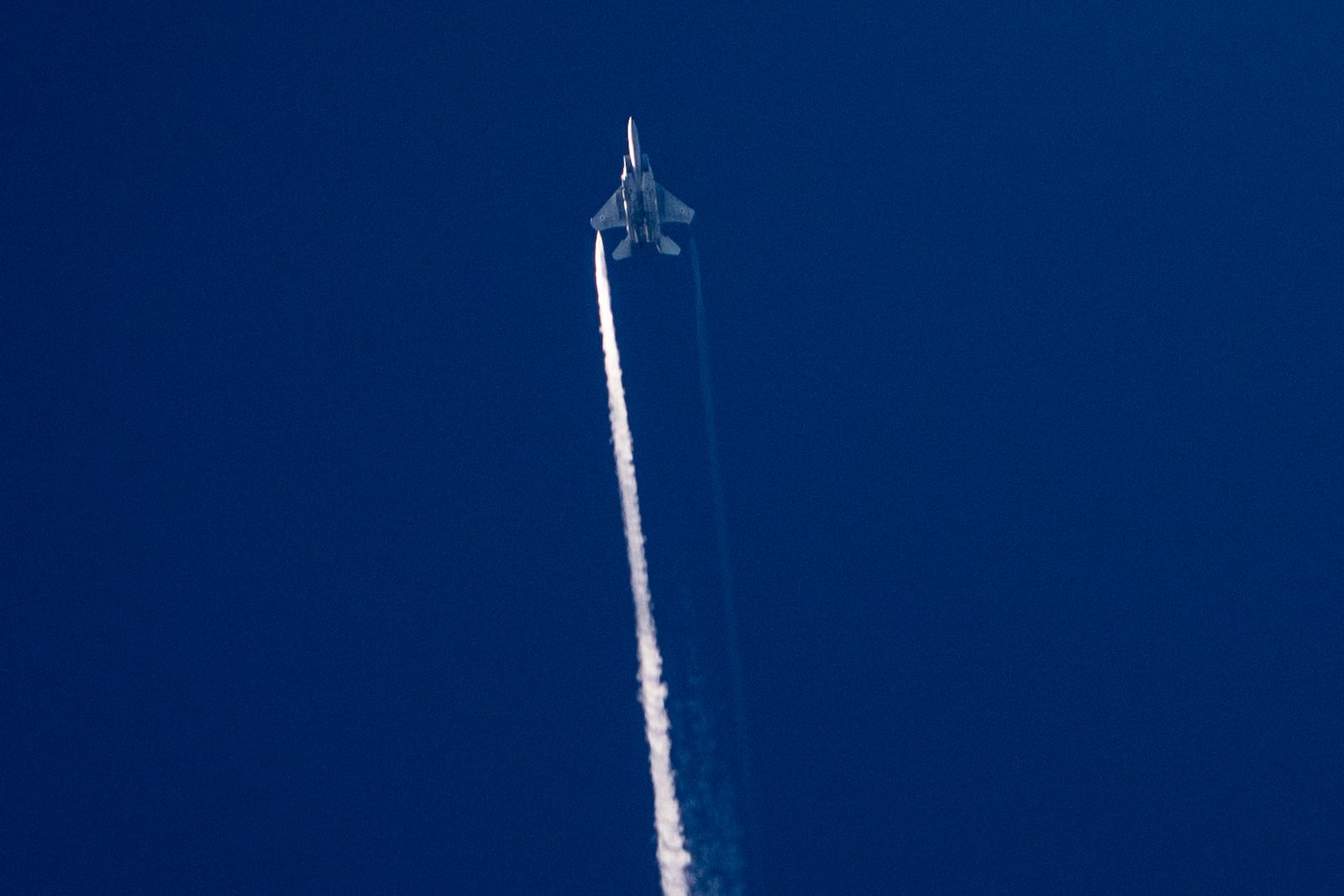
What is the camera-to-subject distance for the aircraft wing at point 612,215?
23.3 metres

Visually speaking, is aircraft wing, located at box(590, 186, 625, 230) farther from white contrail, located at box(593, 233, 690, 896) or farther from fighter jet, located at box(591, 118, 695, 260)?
white contrail, located at box(593, 233, 690, 896)

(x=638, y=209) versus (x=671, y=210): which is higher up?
(x=671, y=210)

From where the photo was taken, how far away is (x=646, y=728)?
2259 cm

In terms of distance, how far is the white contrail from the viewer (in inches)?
870

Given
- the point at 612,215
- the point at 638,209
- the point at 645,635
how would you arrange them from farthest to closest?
the point at 612,215 → the point at 645,635 → the point at 638,209

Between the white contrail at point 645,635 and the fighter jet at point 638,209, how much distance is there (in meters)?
0.60

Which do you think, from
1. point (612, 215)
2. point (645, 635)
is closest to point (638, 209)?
point (612, 215)

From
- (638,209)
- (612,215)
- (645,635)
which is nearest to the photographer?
(638,209)

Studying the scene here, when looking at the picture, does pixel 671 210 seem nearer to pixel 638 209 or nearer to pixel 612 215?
pixel 612 215

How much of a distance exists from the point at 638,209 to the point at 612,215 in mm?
1182

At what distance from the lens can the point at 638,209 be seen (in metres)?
22.4

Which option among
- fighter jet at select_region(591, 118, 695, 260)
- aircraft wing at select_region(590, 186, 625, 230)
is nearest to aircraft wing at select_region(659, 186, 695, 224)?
fighter jet at select_region(591, 118, 695, 260)

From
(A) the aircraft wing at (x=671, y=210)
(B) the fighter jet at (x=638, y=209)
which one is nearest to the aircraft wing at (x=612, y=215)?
(B) the fighter jet at (x=638, y=209)

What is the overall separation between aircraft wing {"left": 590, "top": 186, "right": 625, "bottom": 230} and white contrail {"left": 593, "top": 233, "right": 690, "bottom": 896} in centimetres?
43
